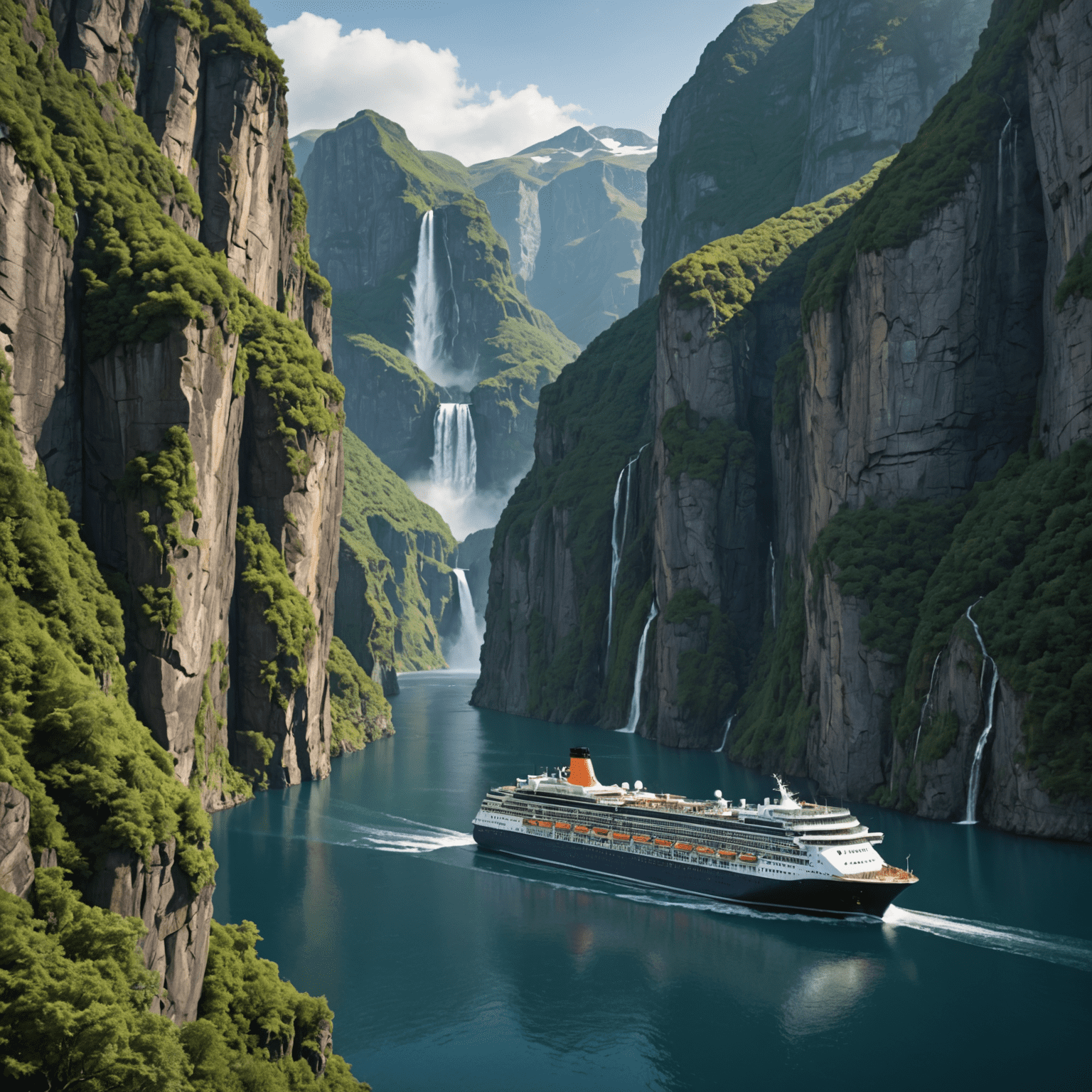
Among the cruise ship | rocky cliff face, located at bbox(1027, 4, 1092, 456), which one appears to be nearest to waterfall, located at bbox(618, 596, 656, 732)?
rocky cliff face, located at bbox(1027, 4, 1092, 456)

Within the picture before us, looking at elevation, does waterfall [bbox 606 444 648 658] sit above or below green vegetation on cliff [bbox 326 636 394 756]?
above

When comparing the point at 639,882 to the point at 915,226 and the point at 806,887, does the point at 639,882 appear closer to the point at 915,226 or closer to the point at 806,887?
the point at 806,887

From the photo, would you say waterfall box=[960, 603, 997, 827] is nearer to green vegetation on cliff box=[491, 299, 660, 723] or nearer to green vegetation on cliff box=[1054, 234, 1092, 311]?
green vegetation on cliff box=[1054, 234, 1092, 311]

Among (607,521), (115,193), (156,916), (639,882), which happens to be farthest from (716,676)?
(156,916)

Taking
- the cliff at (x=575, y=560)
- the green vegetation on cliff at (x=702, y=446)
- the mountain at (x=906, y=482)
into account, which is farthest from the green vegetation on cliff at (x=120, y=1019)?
the cliff at (x=575, y=560)

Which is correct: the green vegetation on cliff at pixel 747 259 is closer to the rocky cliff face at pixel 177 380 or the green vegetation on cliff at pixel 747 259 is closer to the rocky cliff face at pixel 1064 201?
the rocky cliff face at pixel 1064 201

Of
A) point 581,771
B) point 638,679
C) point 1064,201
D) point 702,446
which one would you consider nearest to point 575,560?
point 638,679

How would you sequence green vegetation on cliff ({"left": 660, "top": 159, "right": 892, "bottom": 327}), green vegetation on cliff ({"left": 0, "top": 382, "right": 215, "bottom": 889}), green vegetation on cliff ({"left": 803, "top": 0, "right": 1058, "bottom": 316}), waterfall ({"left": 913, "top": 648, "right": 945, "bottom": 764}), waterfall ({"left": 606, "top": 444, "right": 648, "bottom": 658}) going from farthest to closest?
1. waterfall ({"left": 606, "top": 444, "right": 648, "bottom": 658})
2. green vegetation on cliff ({"left": 660, "top": 159, "right": 892, "bottom": 327})
3. green vegetation on cliff ({"left": 803, "top": 0, "right": 1058, "bottom": 316})
4. waterfall ({"left": 913, "top": 648, "right": 945, "bottom": 764})
5. green vegetation on cliff ({"left": 0, "top": 382, "right": 215, "bottom": 889})
